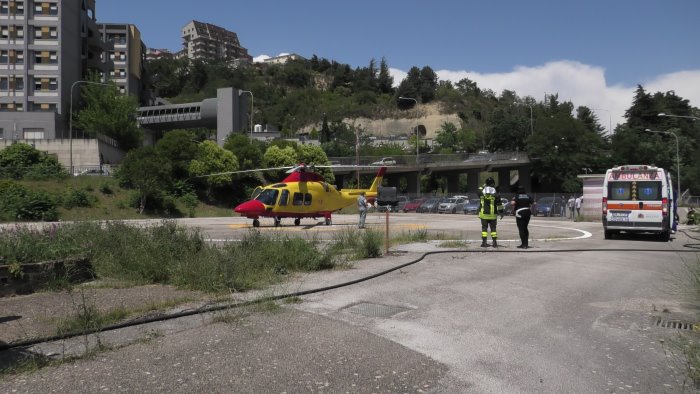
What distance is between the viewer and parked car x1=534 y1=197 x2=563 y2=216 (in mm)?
46031

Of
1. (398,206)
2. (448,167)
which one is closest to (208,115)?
(448,167)

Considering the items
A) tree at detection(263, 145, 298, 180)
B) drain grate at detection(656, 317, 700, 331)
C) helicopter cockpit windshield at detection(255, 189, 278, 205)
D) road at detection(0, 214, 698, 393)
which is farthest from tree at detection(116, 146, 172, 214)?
drain grate at detection(656, 317, 700, 331)

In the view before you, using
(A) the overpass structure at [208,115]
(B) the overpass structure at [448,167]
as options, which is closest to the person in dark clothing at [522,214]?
(B) the overpass structure at [448,167]

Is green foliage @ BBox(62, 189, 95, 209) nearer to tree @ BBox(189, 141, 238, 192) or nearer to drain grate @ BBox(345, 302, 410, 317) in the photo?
tree @ BBox(189, 141, 238, 192)

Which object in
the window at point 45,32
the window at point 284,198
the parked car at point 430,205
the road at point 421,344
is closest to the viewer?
the road at point 421,344

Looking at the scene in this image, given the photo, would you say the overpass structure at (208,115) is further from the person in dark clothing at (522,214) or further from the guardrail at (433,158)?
the person in dark clothing at (522,214)

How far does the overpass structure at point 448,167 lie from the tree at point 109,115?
92.0ft

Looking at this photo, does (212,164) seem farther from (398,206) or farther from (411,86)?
(411,86)

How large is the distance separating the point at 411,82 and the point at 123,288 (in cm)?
18385

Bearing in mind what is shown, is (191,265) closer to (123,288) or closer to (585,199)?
(123,288)

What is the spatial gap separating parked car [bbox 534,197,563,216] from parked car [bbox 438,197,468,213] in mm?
7570

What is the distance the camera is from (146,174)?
40594mm

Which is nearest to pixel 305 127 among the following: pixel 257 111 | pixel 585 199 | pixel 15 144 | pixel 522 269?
pixel 257 111

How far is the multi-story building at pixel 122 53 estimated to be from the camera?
8762cm
